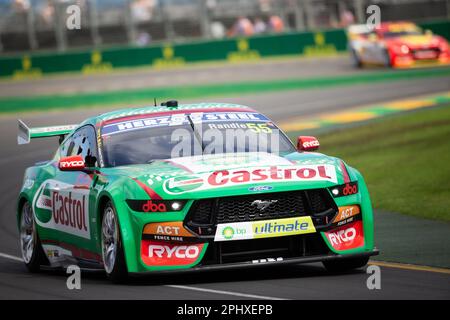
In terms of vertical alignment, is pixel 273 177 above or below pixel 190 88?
above

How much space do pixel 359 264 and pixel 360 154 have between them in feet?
32.9

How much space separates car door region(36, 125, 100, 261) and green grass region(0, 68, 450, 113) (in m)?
22.0

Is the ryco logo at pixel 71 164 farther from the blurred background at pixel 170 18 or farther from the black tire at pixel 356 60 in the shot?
the black tire at pixel 356 60

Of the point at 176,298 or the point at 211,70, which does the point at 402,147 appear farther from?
the point at 211,70

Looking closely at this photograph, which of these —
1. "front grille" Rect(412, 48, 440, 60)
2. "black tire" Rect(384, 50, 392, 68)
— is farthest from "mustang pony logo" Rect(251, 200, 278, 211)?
"black tire" Rect(384, 50, 392, 68)

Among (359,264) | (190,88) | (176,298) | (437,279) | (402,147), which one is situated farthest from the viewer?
(190,88)

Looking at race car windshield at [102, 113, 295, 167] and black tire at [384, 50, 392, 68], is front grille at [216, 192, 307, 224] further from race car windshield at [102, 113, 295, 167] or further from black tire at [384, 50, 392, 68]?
black tire at [384, 50, 392, 68]

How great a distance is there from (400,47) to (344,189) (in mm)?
29670

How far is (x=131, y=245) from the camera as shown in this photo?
8461 millimetres

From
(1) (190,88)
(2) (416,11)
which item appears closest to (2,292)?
(1) (190,88)

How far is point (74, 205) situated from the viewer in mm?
9750

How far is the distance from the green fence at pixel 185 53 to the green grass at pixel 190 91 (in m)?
9.04

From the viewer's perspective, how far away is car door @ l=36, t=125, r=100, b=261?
9.42 metres

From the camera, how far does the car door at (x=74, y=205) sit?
9.42m
